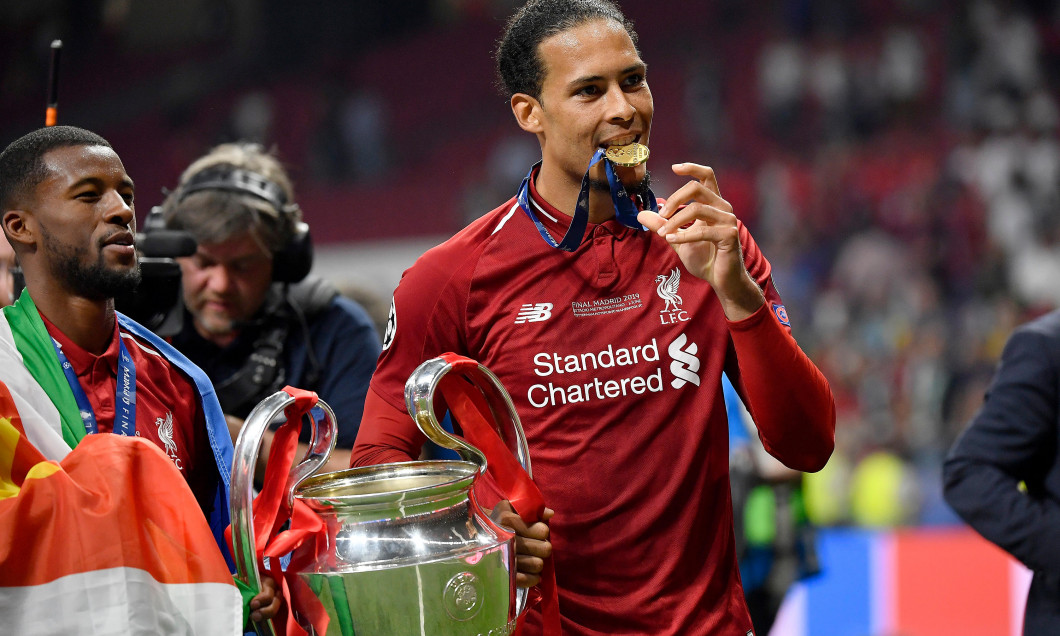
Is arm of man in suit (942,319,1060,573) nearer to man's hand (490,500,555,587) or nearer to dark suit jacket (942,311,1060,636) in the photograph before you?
dark suit jacket (942,311,1060,636)

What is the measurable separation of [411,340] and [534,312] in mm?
229

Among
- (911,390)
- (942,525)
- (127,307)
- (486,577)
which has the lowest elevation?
(942,525)

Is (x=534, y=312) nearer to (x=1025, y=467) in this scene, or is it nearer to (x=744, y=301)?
(x=744, y=301)

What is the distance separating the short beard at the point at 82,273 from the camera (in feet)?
6.24

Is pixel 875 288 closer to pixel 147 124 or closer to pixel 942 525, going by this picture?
pixel 942 525

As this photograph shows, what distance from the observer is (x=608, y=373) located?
206 centimetres

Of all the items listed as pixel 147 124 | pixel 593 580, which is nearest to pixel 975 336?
pixel 593 580

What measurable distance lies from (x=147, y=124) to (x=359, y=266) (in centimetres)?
357

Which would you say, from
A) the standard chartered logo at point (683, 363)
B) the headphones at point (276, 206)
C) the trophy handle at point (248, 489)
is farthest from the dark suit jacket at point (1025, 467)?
the headphones at point (276, 206)

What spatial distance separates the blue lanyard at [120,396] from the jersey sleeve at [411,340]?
38 centimetres

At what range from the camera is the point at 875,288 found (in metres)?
9.77

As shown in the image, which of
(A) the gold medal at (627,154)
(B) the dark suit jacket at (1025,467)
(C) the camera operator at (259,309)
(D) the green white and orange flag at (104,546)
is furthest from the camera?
(C) the camera operator at (259,309)

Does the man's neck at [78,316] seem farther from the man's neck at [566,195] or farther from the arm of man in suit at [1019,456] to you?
the arm of man in suit at [1019,456]

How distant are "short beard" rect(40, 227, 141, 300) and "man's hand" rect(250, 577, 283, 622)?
0.63m
